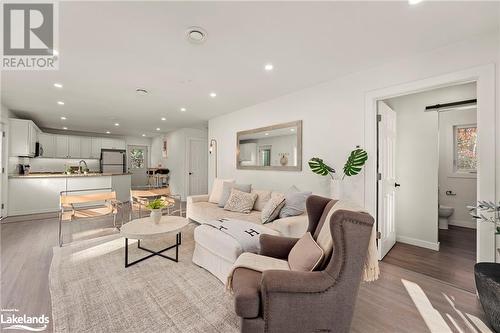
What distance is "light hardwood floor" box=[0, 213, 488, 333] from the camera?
162cm

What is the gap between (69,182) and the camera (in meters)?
5.35

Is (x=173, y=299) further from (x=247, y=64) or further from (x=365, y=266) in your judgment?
(x=247, y=64)

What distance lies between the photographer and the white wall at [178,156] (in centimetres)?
709

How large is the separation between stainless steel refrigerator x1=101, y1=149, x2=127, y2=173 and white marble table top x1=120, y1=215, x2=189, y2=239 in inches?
267

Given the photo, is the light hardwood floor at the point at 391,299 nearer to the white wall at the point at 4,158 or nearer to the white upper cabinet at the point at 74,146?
the white wall at the point at 4,158

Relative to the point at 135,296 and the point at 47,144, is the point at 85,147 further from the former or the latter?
the point at 135,296

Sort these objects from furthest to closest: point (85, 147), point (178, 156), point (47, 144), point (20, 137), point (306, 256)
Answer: point (85, 147), point (178, 156), point (47, 144), point (20, 137), point (306, 256)

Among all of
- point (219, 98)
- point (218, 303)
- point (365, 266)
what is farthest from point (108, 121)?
point (365, 266)

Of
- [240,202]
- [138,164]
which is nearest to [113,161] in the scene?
[138,164]

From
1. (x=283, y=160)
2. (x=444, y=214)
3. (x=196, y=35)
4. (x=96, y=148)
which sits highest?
(x=196, y=35)

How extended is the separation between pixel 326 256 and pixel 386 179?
212cm

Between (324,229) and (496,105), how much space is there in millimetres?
2010

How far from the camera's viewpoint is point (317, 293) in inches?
48.7

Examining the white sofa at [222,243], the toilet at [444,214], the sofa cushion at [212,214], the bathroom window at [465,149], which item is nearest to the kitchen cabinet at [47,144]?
the sofa cushion at [212,214]
